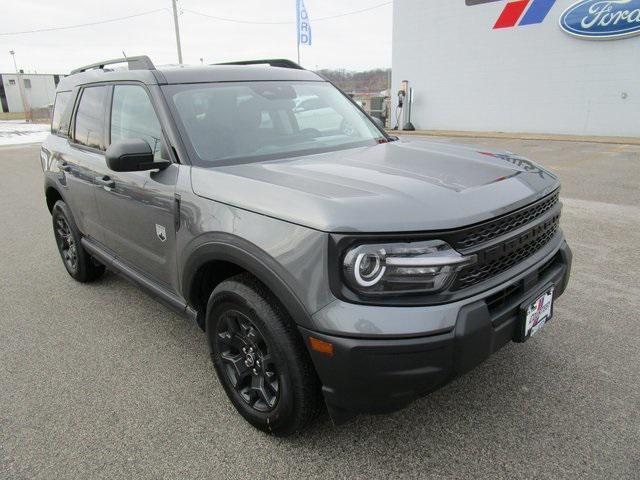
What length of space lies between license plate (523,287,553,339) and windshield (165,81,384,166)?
1.45 metres

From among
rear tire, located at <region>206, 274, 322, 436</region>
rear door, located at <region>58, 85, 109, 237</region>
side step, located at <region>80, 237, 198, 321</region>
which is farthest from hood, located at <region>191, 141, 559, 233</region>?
rear door, located at <region>58, 85, 109, 237</region>

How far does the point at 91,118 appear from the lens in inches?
144

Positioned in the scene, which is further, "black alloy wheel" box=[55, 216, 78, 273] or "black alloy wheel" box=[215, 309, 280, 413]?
"black alloy wheel" box=[55, 216, 78, 273]

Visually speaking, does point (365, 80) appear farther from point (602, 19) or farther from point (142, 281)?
point (142, 281)

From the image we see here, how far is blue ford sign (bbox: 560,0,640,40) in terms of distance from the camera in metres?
13.4

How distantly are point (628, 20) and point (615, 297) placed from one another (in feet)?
43.9

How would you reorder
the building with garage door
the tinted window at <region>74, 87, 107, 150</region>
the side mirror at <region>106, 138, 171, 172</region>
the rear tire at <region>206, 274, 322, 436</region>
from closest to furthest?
the rear tire at <region>206, 274, 322, 436</region>, the side mirror at <region>106, 138, 171, 172</region>, the tinted window at <region>74, 87, 107, 150</region>, the building with garage door

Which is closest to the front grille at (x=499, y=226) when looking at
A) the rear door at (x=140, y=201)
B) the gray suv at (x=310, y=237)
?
the gray suv at (x=310, y=237)

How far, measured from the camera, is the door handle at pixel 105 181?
3.14m

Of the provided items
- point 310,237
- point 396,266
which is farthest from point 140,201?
point 396,266

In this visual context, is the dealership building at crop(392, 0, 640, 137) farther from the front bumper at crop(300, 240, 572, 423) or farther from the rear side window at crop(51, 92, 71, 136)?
the front bumper at crop(300, 240, 572, 423)

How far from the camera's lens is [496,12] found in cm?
1616

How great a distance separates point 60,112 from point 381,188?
3564 mm

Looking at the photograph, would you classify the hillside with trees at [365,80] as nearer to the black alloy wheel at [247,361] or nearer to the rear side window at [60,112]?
the rear side window at [60,112]
